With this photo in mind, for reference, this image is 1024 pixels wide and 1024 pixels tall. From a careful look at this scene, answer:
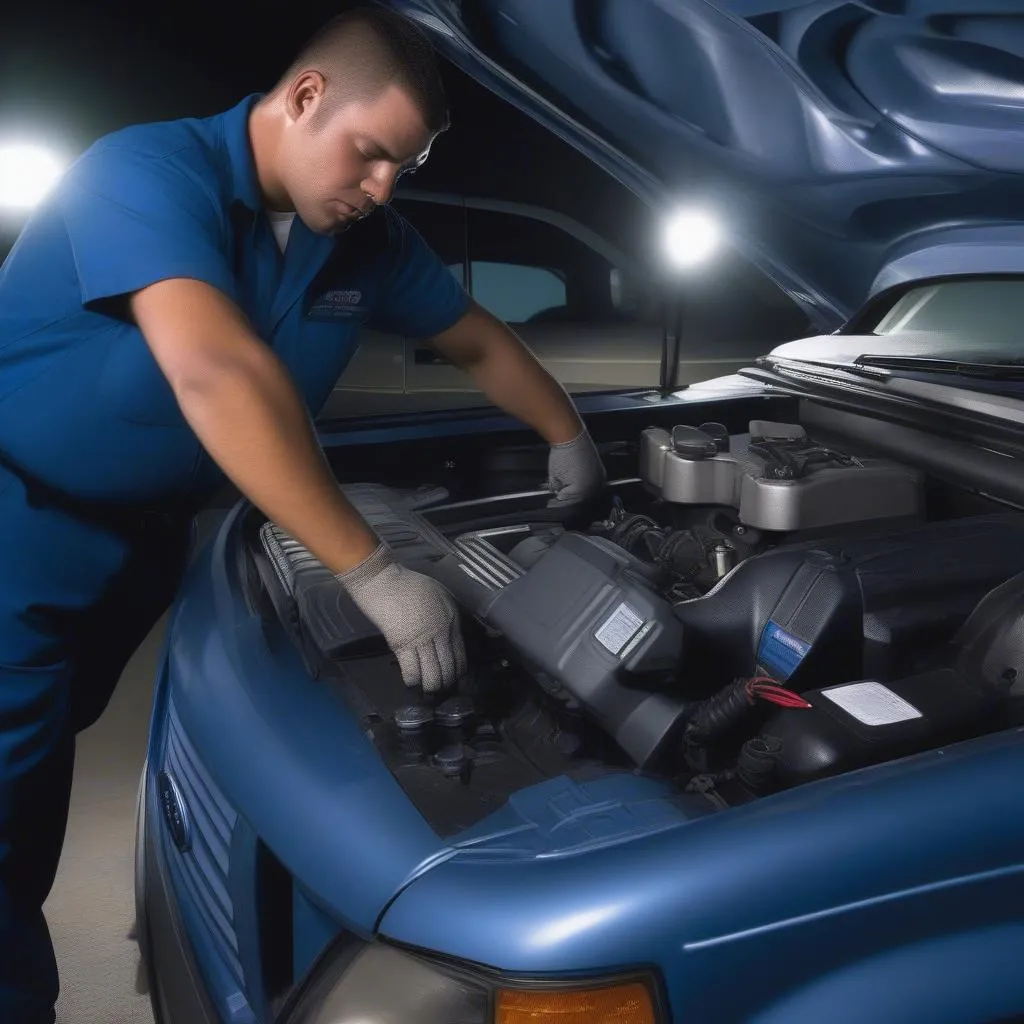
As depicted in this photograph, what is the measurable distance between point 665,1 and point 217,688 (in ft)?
3.29

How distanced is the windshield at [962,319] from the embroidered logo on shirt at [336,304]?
0.96 metres

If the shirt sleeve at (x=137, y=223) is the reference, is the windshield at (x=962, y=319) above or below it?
below

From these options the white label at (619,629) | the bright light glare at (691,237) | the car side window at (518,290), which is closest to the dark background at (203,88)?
the car side window at (518,290)

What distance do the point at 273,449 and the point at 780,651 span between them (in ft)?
1.92

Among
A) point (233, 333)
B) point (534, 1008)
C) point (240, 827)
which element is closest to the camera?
point (534, 1008)

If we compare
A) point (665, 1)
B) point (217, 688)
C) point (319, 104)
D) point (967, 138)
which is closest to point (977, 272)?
point (967, 138)

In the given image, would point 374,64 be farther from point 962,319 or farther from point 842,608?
point 962,319

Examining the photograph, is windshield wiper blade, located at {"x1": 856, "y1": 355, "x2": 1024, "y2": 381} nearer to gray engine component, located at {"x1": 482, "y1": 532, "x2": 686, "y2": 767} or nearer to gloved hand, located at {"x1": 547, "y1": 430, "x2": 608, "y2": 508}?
gloved hand, located at {"x1": 547, "y1": 430, "x2": 608, "y2": 508}

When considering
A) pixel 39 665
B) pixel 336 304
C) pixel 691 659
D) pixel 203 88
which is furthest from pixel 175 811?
pixel 203 88

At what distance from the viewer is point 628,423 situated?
6.64ft

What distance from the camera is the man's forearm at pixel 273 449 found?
1063mm

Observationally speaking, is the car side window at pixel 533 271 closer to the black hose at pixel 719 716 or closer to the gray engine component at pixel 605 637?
the gray engine component at pixel 605 637

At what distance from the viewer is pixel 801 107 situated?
1397 millimetres

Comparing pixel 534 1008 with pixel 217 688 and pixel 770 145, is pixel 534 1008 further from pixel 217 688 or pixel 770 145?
pixel 770 145
